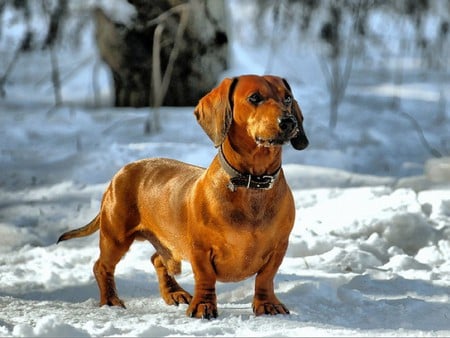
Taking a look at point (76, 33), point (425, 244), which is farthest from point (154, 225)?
point (76, 33)

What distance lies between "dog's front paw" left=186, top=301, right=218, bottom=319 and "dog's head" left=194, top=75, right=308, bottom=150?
2.30ft

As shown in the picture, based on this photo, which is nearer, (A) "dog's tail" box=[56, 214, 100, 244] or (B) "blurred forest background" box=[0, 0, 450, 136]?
(A) "dog's tail" box=[56, 214, 100, 244]

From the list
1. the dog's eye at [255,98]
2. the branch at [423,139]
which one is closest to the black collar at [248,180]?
the dog's eye at [255,98]

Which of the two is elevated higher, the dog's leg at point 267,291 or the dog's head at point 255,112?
the dog's head at point 255,112

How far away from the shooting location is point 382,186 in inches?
269

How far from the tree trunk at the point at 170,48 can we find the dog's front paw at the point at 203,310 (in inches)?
213

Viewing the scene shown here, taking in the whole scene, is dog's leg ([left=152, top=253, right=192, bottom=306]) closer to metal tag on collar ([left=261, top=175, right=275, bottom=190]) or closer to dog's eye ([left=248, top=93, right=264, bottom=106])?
metal tag on collar ([left=261, top=175, right=275, bottom=190])

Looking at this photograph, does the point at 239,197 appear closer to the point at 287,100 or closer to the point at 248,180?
the point at 248,180

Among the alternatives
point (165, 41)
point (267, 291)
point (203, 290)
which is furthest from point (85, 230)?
point (165, 41)

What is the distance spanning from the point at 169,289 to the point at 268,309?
73 cm

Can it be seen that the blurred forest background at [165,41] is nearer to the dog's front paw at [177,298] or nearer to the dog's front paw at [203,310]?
the dog's front paw at [177,298]

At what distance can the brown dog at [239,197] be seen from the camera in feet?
11.0

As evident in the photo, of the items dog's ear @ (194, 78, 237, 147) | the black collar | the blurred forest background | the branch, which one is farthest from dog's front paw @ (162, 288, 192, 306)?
the branch

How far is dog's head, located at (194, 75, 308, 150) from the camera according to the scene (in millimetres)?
3232
